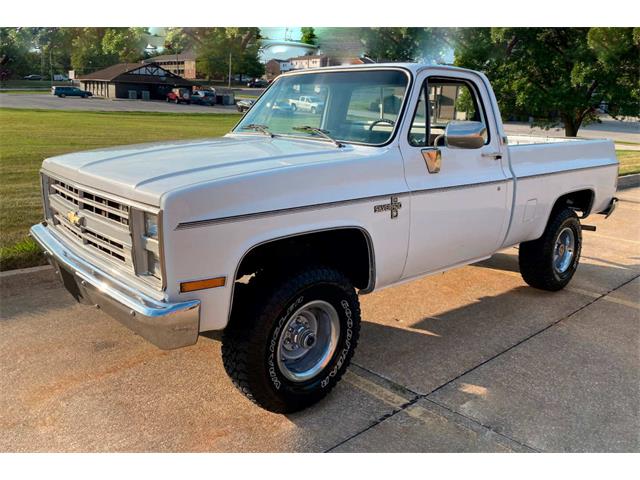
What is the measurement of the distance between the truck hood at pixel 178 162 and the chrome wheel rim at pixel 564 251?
9.65ft

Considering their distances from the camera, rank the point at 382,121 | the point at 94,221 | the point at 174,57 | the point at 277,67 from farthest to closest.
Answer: the point at 174,57
the point at 277,67
the point at 382,121
the point at 94,221

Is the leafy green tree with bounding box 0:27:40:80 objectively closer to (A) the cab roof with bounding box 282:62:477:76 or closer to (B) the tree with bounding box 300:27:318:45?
(B) the tree with bounding box 300:27:318:45

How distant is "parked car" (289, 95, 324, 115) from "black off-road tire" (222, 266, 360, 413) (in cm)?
151

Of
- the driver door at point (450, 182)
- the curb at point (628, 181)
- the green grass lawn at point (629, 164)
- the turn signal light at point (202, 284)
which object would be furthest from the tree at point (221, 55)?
A: the turn signal light at point (202, 284)

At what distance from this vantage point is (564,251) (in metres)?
5.97

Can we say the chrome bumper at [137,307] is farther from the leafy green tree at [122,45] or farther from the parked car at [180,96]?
the parked car at [180,96]

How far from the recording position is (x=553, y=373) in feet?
13.3

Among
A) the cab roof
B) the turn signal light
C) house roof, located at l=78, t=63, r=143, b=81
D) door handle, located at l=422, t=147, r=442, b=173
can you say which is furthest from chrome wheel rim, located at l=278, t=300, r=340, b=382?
house roof, located at l=78, t=63, r=143, b=81

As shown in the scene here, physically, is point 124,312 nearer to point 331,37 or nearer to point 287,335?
point 287,335

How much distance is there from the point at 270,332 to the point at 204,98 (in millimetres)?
54412

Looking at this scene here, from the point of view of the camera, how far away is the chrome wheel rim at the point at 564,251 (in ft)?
19.2

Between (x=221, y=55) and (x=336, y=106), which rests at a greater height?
(x=221, y=55)

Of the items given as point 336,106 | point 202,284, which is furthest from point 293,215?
point 336,106

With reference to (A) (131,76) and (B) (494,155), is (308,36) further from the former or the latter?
(A) (131,76)
